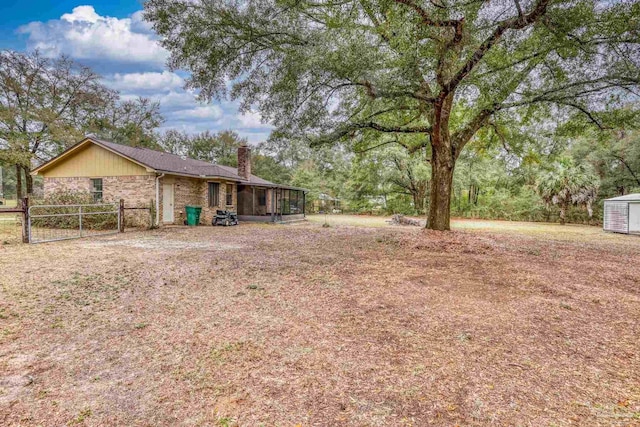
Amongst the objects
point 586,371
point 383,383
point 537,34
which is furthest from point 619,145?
point 383,383

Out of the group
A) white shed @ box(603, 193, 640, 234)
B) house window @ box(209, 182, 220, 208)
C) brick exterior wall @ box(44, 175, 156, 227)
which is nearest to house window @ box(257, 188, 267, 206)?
house window @ box(209, 182, 220, 208)

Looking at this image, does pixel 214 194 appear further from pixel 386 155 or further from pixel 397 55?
pixel 386 155

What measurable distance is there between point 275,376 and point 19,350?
92.0 inches

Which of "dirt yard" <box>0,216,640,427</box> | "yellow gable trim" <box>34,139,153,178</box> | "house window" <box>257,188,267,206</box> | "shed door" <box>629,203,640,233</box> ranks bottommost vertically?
"dirt yard" <box>0,216,640,427</box>

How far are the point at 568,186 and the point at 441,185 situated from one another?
47.0 feet

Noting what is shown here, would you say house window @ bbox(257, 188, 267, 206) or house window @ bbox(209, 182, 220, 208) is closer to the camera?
house window @ bbox(209, 182, 220, 208)

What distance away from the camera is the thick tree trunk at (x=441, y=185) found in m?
11.2

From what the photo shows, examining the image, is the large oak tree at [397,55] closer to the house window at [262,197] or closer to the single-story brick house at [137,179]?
the single-story brick house at [137,179]

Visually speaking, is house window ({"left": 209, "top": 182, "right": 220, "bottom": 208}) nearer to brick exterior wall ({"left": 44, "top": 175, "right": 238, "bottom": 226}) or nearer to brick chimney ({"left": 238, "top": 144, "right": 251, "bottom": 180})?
brick exterior wall ({"left": 44, "top": 175, "right": 238, "bottom": 226})

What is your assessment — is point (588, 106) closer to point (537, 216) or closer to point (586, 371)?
point (586, 371)

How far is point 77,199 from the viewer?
513 inches

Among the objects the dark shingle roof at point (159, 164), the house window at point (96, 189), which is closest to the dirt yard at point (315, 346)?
the dark shingle roof at point (159, 164)

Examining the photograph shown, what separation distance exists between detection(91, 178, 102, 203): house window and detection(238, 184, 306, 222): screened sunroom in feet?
22.5

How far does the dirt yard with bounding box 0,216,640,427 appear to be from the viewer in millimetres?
2154
